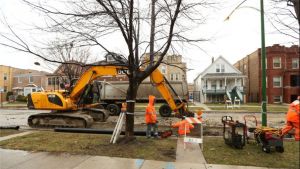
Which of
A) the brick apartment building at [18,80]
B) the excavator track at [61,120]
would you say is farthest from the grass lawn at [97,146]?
the brick apartment building at [18,80]

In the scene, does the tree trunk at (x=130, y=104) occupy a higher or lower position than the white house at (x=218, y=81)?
lower

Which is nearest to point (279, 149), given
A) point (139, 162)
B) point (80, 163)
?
point (139, 162)

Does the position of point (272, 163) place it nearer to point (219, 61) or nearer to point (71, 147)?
point (71, 147)

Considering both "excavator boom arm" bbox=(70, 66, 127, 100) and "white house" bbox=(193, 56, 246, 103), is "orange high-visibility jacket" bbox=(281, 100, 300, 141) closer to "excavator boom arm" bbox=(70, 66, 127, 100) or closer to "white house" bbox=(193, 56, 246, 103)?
"excavator boom arm" bbox=(70, 66, 127, 100)

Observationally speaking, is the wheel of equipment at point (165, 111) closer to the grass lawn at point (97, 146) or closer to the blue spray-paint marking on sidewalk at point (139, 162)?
the grass lawn at point (97, 146)

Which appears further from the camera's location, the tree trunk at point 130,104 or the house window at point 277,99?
the house window at point 277,99

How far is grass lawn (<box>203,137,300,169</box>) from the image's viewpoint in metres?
7.20

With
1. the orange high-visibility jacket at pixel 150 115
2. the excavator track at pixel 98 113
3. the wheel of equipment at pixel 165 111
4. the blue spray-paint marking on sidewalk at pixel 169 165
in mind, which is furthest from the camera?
the wheel of equipment at pixel 165 111

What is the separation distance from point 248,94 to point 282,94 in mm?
7685

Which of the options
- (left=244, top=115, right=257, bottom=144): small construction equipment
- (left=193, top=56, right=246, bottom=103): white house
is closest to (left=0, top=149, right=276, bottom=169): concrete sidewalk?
(left=244, top=115, right=257, bottom=144): small construction equipment

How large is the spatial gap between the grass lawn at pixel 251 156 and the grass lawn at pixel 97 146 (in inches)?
45.1

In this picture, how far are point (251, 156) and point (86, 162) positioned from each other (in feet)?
14.7

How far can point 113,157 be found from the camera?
25.2 feet

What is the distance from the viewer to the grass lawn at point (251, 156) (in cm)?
720
